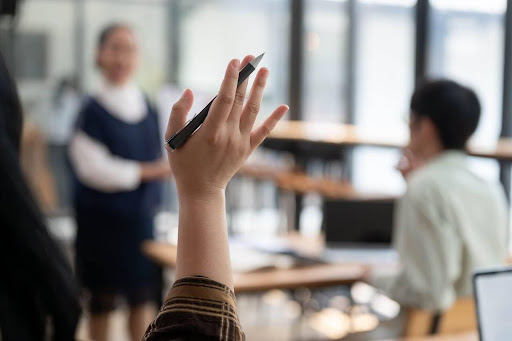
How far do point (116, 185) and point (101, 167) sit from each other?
0.39 feet

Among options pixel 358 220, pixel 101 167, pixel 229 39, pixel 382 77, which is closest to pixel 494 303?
pixel 358 220

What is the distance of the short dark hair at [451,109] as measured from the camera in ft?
9.00

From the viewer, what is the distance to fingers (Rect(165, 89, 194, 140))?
1062 millimetres

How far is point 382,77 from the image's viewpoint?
710 centimetres

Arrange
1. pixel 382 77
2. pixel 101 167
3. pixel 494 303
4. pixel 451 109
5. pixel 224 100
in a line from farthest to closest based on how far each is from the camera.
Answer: pixel 382 77
pixel 101 167
pixel 451 109
pixel 494 303
pixel 224 100

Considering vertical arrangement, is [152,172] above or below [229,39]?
below

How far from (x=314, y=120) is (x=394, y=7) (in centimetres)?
161

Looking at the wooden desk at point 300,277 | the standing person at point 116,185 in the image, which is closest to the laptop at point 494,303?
the wooden desk at point 300,277

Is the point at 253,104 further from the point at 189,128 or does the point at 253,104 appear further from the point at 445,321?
the point at 445,321

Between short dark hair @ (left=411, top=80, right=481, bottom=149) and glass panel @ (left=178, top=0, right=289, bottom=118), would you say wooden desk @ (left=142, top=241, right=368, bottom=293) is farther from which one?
glass panel @ (left=178, top=0, right=289, bottom=118)

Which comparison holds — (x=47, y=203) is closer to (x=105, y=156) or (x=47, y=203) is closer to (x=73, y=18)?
(x=73, y=18)

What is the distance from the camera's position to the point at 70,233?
24.3 ft

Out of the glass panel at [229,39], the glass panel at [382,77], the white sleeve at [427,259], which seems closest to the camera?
the white sleeve at [427,259]

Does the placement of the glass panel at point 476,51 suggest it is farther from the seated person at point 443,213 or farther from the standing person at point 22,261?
the standing person at point 22,261
